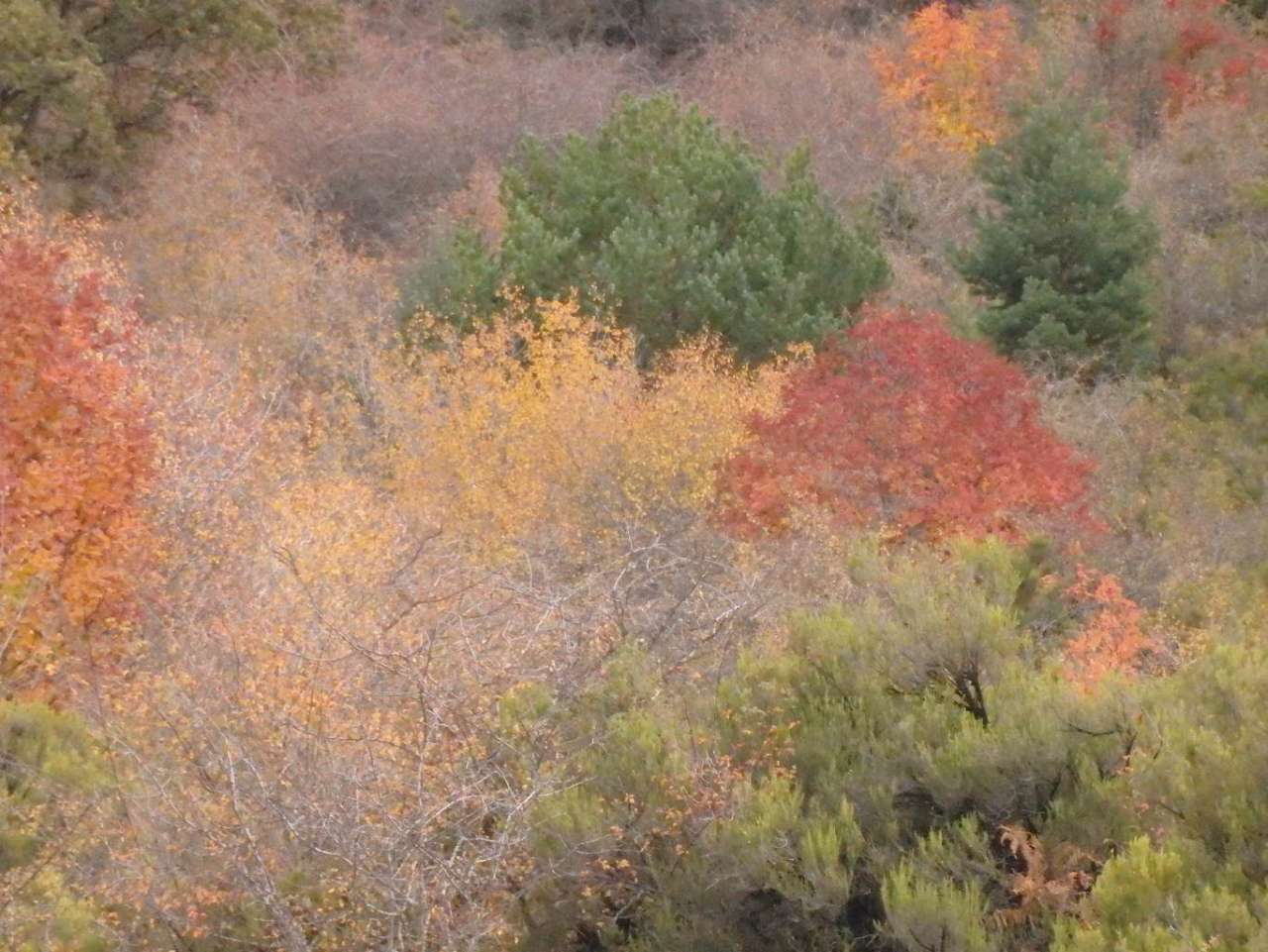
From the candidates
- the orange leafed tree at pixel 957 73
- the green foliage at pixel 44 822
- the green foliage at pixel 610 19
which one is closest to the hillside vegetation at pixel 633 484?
the green foliage at pixel 44 822

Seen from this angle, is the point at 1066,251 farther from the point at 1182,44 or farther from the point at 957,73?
the point at 1182,44

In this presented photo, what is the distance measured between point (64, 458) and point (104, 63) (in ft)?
58.5

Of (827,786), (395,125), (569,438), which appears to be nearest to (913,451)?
(569,438)

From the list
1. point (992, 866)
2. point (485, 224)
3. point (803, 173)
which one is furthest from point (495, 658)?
point (485, 224)

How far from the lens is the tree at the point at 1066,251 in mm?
23048

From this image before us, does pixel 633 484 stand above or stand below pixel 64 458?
below

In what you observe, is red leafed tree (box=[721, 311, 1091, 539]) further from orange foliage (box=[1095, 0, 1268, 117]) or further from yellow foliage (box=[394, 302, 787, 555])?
orange foliage (box=[1095, 0, 1268, 117])

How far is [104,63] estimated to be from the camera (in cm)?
2894

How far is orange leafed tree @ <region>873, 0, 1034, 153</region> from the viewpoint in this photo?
1313 inches

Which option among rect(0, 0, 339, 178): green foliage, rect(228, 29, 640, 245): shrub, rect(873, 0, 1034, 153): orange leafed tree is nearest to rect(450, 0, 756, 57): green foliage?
rect(228, 29, 640, 245): shrub

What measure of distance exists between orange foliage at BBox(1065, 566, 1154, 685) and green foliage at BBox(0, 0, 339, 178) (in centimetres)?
1742

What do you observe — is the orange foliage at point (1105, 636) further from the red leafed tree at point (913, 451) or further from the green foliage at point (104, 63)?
the green foliage at point (104, 63)

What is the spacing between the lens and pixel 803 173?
76.3 ft

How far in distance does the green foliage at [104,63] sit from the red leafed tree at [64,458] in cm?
1132
